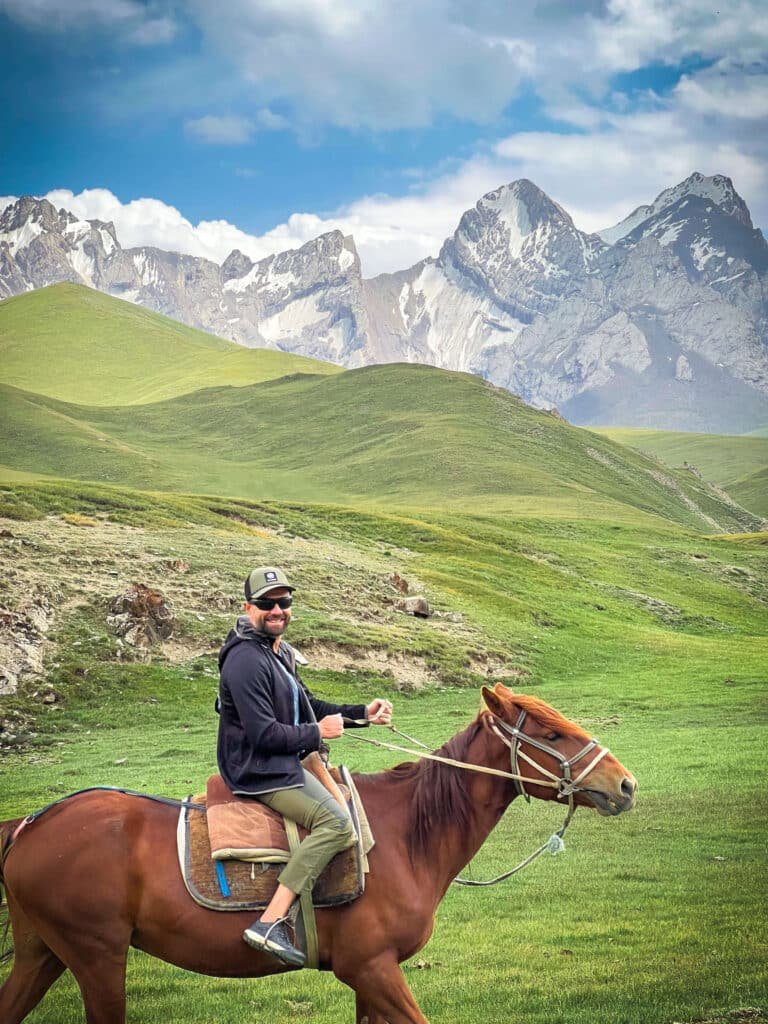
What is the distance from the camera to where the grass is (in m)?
12.7

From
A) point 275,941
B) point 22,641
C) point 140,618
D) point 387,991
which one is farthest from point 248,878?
point 140,618

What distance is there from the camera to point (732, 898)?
16.3m

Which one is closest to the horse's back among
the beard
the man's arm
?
the man's arm

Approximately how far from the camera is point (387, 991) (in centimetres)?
855

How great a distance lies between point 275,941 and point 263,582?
3.37 m

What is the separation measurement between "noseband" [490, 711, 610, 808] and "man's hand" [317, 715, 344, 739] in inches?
63.1

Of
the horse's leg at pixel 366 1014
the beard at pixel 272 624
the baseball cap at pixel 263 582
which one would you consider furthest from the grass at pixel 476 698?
the baseball cap at pixel 263 582

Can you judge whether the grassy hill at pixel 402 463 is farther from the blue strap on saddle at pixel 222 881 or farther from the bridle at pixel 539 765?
the blue strap on saddle at pixel 222 881

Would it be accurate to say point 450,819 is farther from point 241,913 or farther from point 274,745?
point 241,913

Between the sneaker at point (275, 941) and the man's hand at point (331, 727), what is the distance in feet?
5.67

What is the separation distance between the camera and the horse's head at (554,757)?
9250 millimetres

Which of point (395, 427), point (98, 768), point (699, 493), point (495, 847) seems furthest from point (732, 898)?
point (699, 493)

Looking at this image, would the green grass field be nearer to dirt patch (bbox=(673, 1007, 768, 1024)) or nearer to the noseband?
dirt patch (bbox=(673, 1007, 768, 1024))

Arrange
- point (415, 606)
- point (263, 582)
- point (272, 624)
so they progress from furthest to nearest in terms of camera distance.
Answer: point (415, 606), point (263, 582), point (272, 624)
